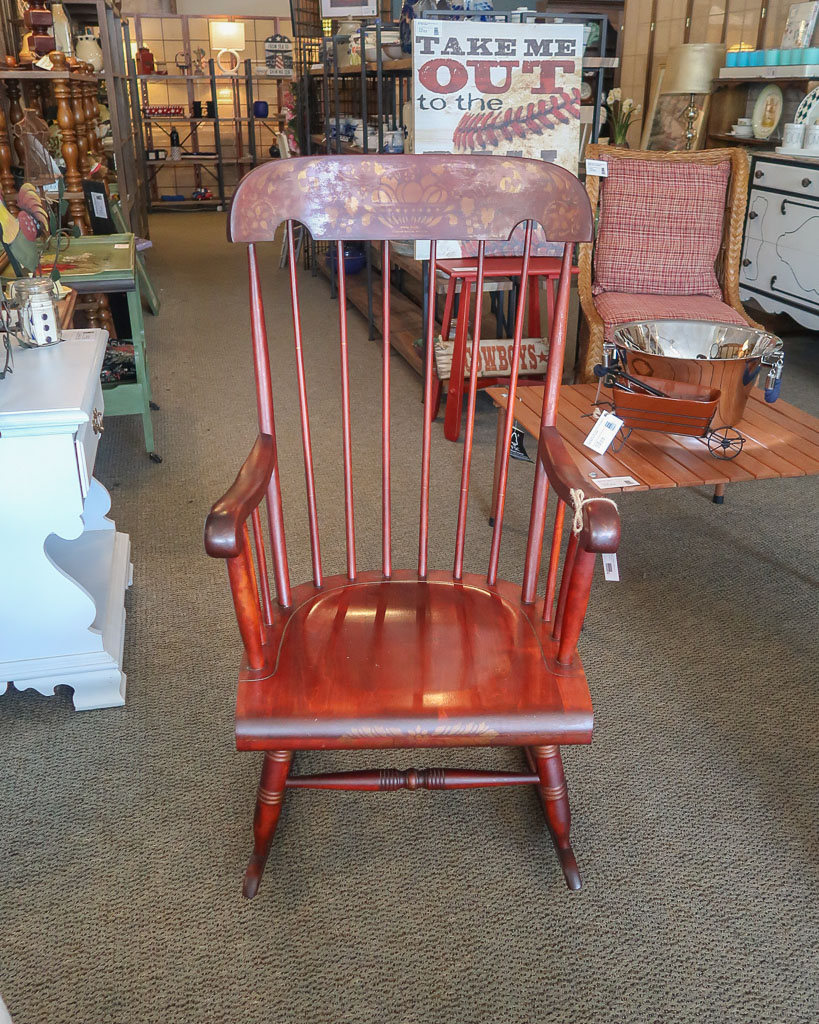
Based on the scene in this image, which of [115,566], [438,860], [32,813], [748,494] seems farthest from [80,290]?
[748,494]

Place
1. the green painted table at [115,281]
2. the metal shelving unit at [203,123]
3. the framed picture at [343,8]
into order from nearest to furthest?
the green painted table at [115,281] < the framed picture at [343,8] < the metal shelving unit at [203,123]

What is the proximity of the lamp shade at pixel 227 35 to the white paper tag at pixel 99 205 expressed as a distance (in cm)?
674

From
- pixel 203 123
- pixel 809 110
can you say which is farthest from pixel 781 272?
pixel 203 123

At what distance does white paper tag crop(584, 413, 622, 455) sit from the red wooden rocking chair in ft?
1.69

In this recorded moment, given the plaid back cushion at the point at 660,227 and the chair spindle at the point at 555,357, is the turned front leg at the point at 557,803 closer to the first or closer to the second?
the chair spindle at the point at 555,357

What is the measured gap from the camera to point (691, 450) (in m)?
1.85

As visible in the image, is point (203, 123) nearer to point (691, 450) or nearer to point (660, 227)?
point (660, 227)

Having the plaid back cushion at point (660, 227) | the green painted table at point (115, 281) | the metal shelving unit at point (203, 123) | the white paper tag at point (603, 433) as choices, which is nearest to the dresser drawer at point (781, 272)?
the plaid back cushion at point (660, 227)

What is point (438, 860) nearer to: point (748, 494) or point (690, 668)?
point (690, 668)

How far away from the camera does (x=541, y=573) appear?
2.18 meters

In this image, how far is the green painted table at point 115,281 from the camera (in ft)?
7.95

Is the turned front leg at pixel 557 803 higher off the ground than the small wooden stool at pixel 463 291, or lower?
lower

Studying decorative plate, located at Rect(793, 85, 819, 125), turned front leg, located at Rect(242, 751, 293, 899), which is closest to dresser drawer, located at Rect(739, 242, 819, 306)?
decorative plate, located at Rect(793, 85, 819, 125)

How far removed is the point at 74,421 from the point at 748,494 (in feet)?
6.36
